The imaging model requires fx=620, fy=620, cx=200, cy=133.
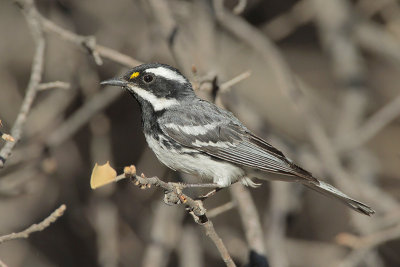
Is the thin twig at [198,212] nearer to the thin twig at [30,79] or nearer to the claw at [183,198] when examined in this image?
the claw at [183,198]

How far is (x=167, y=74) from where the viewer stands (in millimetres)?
5324

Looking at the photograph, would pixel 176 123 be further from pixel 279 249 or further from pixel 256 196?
pixel 256 196

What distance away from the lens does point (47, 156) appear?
6.50 m

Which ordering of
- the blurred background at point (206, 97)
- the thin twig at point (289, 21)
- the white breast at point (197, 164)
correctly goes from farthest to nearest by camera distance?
the thin twig at point (289, 21) → the blurred background at point (206, 97) → the white breast at point (197, 164)

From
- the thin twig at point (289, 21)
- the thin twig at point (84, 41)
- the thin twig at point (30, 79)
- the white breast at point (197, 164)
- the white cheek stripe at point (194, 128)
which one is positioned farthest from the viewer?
the thin twig at point (289, 21)

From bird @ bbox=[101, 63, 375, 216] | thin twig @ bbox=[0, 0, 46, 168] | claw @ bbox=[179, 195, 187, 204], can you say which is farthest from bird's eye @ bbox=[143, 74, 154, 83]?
claw @ bbox=[179, 195, 187, 204]

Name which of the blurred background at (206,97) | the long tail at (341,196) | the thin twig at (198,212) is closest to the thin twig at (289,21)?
the blurred background at (206,97)

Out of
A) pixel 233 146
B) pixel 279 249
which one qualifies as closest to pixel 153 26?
pixel 233 146

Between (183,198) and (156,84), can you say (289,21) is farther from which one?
(183,198)

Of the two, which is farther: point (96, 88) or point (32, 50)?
point (32, 50)

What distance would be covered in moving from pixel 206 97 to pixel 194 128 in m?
0.88

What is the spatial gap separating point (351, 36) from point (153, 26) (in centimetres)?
262

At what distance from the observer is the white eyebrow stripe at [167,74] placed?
5.26m

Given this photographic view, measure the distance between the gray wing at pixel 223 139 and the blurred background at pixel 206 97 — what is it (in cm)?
29
